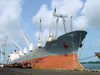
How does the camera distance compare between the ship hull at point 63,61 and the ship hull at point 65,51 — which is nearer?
the ship hull at point 63,61

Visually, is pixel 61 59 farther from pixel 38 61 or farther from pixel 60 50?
pixel 38 61

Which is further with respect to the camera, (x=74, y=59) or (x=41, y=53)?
(x=41, y=53)

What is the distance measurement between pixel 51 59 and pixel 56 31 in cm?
1184

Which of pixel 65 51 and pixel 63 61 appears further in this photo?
pixel 65 51

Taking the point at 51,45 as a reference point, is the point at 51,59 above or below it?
below

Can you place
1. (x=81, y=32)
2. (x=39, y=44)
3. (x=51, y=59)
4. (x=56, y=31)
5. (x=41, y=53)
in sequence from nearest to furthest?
(x=81, y=32)
(x=51, y=59)
(x=41, y=53)
(x=56, y=31)
(x=39, y=44)

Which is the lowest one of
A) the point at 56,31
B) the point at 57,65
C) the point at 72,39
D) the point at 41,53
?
the point at 57,65

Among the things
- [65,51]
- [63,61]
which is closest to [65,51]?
[65,51]

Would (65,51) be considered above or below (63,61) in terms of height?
above

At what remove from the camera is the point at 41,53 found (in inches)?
1373

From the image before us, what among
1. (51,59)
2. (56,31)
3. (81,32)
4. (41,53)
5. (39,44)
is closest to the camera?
(81,32)

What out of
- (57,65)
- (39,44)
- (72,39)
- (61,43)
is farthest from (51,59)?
(39,44)

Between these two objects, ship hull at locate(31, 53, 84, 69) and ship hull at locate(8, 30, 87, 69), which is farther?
ship hull at locate(8, 30, 87, 69)

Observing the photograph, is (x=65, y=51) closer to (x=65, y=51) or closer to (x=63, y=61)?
(x=65, y=51)
